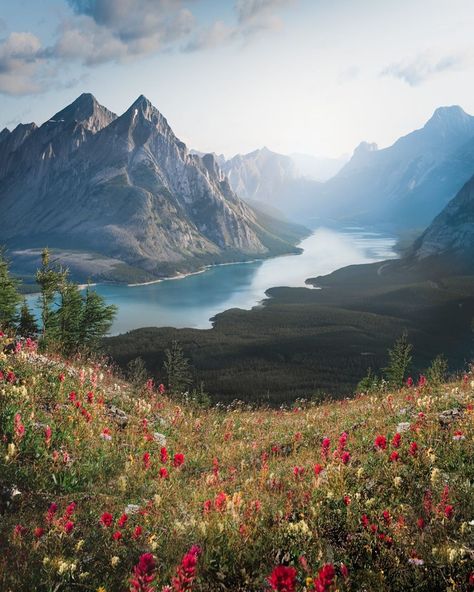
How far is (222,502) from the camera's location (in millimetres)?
8094

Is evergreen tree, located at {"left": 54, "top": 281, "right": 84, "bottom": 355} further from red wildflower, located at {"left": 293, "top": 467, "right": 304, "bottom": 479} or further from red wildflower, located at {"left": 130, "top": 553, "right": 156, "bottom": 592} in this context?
red wildflower, located at {"left": 130, "top": 553, "right": 156, "bottom": 592}

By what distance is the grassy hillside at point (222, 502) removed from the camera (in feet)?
21.6

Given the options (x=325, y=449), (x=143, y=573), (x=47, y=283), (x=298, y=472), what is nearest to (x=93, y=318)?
(x=47, y=283)

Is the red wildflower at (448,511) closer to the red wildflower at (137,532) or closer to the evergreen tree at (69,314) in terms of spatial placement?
the red wildflower at (137,532)

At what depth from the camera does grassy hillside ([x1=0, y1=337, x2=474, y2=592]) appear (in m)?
6.57

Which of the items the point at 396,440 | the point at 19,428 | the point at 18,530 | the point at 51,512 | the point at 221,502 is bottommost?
the point at 221,502

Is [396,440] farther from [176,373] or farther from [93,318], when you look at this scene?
[93,318]

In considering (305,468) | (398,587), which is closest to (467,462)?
(305,468)

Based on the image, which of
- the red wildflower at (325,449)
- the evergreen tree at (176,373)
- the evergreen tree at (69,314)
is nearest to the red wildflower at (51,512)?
the red wildflower at (325,449)

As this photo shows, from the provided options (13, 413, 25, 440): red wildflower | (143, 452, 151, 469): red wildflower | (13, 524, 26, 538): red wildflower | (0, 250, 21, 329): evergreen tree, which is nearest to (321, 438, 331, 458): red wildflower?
(143, 452, 151, 469): red wildflower

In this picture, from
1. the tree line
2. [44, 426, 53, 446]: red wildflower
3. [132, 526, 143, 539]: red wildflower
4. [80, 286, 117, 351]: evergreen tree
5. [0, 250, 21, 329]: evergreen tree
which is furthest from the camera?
[80, 286, 117, 351]: evergreen tree

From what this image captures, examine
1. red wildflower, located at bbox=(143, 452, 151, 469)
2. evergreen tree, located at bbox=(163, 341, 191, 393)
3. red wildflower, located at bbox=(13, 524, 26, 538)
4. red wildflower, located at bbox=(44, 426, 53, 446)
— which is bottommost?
evergreen tree, located at bbox=(163, 341, 191, 393)

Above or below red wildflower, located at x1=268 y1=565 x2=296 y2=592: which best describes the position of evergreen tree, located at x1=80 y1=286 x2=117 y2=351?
below

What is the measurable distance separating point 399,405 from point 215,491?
7.50 meters
